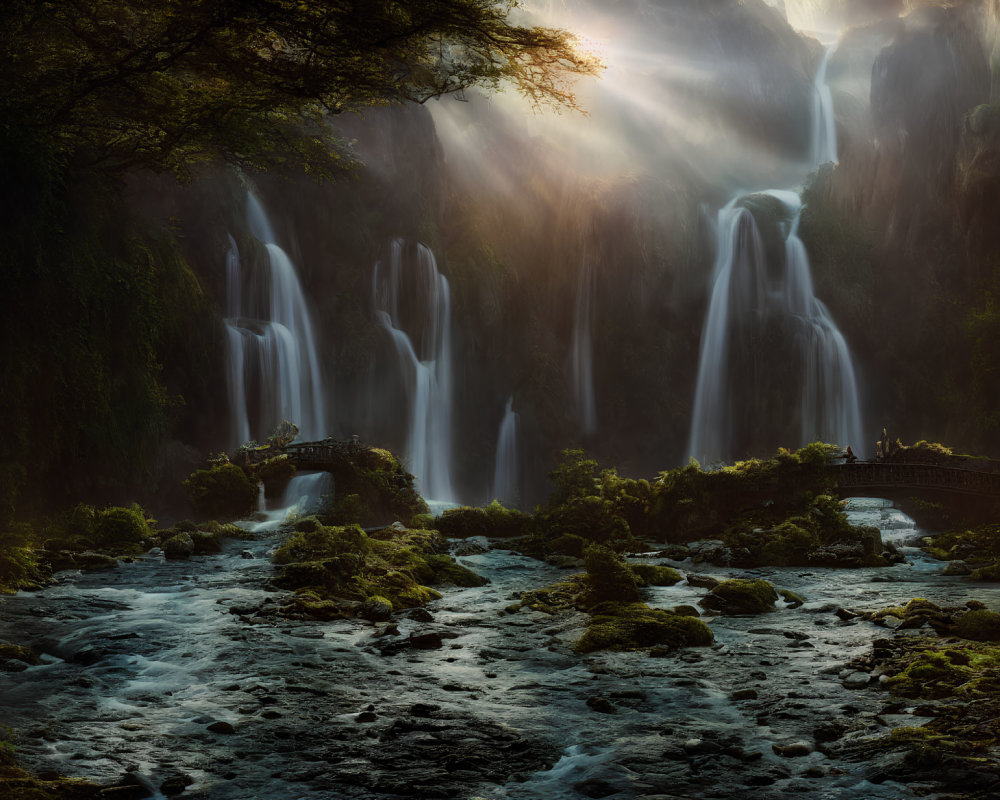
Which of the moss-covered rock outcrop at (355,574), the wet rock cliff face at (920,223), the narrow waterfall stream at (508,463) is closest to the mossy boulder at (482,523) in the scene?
the moss-covered rock outcrop at (355,574)

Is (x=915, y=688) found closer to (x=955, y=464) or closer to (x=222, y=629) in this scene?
(x=222, y=629)

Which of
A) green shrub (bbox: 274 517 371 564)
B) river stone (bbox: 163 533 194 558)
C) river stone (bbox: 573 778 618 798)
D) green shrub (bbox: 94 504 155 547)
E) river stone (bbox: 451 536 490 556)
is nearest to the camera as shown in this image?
river stone (bbox: 573 778 618 798)

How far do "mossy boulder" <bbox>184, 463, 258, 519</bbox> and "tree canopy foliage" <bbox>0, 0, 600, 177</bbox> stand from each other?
1692cm

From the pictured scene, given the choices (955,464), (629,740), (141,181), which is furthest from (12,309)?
(955,464)

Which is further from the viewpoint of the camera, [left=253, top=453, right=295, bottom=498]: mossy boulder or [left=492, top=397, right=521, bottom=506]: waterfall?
[left=492, top=397, right=521, bottom=506]: waterfall

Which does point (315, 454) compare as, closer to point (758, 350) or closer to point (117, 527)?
point (117, 527)

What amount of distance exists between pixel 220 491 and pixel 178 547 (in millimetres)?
8670

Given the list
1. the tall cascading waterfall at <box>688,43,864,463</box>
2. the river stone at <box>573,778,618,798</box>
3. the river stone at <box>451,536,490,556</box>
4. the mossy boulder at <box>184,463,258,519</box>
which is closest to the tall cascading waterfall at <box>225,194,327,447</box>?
the mossy boulder at <box>184,463,258,519</box>

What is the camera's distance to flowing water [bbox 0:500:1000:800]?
710 centimetres

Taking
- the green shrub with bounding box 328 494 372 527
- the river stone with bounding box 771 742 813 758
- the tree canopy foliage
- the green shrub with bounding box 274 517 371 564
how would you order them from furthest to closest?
the green shrub with bounding box 328 494 372 527, the green shrub with bounding box 274 517 371 564, the tree canopy foliage, the river stone with bounding box 771 742 813 758

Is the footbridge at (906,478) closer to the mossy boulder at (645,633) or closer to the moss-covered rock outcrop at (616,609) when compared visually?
the moss-covered rock outcrop at (616,609)

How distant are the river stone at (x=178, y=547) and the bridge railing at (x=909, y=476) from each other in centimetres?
2127

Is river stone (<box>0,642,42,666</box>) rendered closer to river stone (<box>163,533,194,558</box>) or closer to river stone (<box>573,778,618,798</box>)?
river stone (<box>573,778,618,798</box>)

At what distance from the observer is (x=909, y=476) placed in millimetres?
29625
